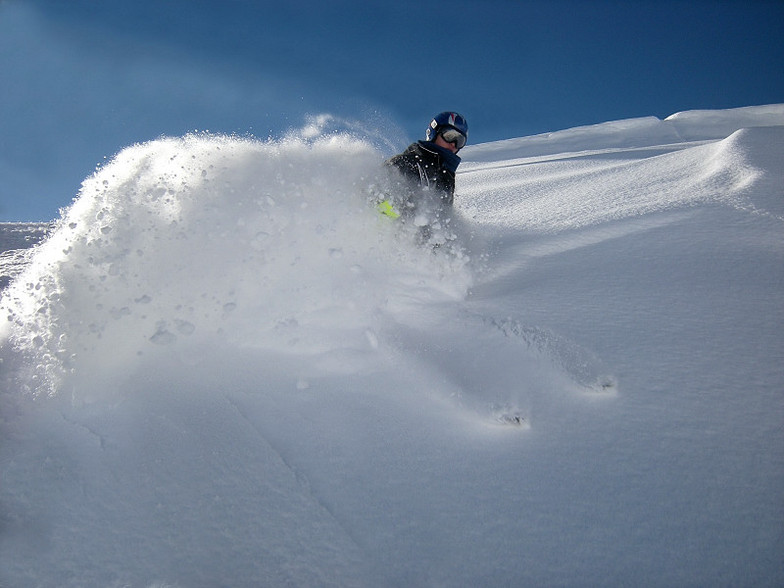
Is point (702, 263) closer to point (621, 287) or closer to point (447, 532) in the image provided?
point (621, 287)

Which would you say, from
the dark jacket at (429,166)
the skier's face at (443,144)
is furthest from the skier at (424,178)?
the skier's face at (443,144)

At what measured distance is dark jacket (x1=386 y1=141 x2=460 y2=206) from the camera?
3658 mm

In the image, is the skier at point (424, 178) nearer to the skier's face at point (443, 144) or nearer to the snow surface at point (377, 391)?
the skier's face at point (443, 144)

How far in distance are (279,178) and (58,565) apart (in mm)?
2719

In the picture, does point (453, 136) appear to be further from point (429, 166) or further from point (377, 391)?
point (377, 391)

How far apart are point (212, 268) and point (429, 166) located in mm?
2146

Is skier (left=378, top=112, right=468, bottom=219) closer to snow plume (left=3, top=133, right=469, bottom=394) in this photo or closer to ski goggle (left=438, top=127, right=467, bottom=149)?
ski goggle (left=438, top=127, right=467, bottom=149)

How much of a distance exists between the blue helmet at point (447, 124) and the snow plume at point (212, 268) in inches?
43.0

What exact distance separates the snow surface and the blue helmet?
4.38 ft

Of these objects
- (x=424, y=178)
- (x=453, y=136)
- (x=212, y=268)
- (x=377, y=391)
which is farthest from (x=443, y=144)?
(x=377, y=391)

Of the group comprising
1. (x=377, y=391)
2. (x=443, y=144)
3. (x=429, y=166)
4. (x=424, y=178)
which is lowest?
(x=377, y=391)

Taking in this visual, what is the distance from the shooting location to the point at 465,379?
188cm

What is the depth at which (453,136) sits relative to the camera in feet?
13.3

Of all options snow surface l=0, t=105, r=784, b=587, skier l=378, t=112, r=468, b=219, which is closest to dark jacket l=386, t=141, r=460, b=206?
skier l=378, t=112, r=468, b=219
